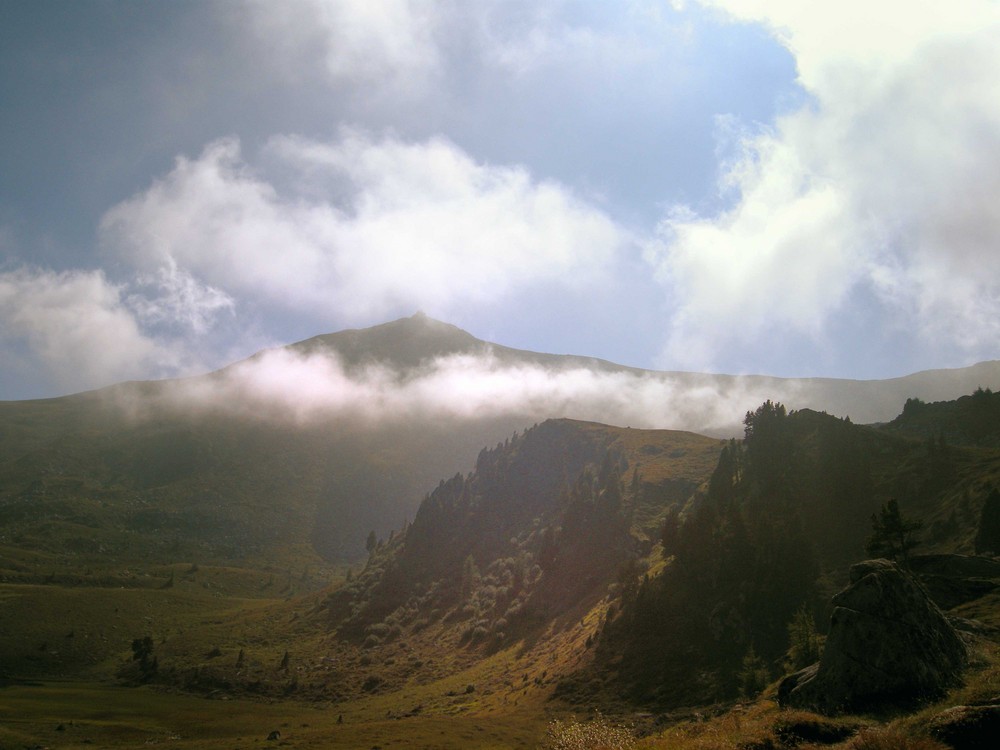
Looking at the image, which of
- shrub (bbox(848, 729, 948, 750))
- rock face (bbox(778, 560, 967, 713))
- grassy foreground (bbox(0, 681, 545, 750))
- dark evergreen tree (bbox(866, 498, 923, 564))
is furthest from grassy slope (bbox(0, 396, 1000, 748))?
dark evergreen tree (bbox(866, 498, 923, 564))

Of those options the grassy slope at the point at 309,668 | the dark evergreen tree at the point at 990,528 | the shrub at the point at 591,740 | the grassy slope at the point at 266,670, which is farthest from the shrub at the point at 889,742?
the dark evergreen tree at the point at 990,528

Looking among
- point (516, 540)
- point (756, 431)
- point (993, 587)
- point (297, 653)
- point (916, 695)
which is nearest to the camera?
point (916, 695)

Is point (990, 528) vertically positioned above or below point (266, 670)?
above

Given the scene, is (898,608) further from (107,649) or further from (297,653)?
(107,649)

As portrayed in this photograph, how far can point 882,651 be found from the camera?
2903 cm

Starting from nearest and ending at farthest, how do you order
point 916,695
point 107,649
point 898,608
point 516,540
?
point 916,695, point 898,608, point 107,649, point 516,540

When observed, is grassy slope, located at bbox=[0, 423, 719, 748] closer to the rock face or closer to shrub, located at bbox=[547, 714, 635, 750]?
shrub, located at bbox=[547, 714, 635, 750]

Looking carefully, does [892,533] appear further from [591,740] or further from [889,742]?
[889,742]

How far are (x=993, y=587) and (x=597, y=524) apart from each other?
95521mm

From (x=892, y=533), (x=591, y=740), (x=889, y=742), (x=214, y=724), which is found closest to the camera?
(x=889, y=742)

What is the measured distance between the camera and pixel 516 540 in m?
164

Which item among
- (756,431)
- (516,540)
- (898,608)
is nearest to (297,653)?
(516,540)

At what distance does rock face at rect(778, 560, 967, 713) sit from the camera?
91.1 ft

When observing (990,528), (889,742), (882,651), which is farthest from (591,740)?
(990,528)
